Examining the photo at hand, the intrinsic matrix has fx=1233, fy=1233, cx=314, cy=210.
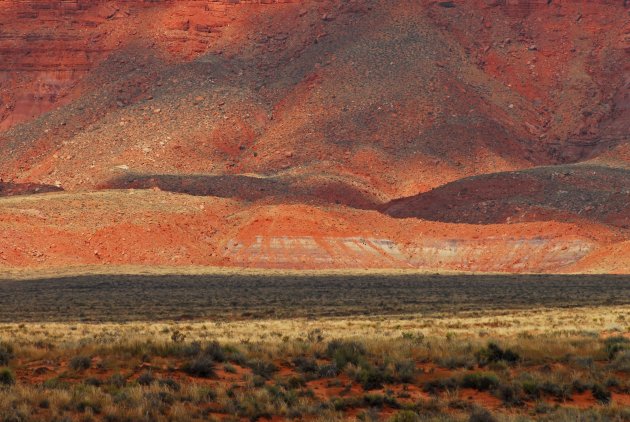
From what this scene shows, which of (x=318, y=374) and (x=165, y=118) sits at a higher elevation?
(x=165, y=118)

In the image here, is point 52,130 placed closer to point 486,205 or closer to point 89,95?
point 89,95

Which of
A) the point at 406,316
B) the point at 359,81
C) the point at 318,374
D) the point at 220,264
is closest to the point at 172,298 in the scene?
the point at 406,316

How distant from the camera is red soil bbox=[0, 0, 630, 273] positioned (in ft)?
268

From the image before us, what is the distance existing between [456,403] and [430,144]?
280 ft

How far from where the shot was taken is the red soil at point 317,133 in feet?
268

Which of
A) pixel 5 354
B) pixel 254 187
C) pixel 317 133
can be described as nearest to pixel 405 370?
pixel 5 354

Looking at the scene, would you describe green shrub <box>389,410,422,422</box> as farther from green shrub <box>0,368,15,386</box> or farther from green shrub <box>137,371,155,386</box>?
green shrub <box>0,368,15,386</box>

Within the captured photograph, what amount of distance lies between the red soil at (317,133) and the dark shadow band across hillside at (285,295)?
34.7ft

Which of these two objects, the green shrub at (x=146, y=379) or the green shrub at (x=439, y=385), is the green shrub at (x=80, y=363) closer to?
the green shrub at (x=146, y=379)

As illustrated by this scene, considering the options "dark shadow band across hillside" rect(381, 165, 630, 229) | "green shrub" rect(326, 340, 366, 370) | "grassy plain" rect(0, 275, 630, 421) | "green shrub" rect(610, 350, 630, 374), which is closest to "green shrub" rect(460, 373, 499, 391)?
"grassy plain" rect(0, 275, 630, 421)

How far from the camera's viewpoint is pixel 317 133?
350 feet

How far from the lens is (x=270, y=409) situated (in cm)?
1961

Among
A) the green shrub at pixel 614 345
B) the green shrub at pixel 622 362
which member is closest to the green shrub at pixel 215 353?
the green shrub at pixel 622 362

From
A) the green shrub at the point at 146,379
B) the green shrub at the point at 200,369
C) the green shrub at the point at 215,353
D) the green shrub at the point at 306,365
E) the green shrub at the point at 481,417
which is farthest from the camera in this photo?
the green shrub at the point at 215,353
